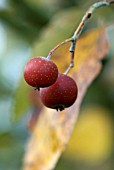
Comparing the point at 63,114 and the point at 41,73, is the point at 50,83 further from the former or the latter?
the point at 63,114

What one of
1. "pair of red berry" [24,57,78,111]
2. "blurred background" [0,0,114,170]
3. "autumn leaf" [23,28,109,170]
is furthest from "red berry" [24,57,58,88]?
"blurred background" [0,0,114,170]

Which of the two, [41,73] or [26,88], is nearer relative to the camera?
[41,73]

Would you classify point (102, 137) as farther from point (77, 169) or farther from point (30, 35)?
point (30, 35)

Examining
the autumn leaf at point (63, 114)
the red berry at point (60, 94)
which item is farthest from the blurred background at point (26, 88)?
the red berry at point (60, 94)

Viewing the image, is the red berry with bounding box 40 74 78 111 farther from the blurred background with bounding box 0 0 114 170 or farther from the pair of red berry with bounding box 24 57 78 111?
the blurred background with bounding box 0 0 114 170

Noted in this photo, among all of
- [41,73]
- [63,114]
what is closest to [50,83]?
[41,73]

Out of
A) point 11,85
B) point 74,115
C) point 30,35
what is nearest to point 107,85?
point 30,35

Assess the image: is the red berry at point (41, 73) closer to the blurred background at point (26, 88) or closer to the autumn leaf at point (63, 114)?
the autumn leaf at point (63, 114)
